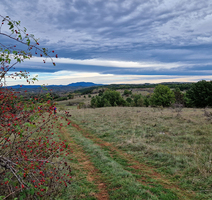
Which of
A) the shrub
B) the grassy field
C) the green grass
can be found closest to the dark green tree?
the shrub

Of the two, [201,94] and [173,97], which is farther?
[173,97]

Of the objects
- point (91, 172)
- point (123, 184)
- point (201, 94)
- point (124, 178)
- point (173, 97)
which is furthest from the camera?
point (173, 97)

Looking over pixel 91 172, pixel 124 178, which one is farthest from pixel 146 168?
pixel 91 172

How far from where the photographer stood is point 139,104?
64.8m

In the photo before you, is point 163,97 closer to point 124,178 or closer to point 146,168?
point 146,168

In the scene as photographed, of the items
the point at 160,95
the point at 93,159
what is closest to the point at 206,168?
the point at 93,159

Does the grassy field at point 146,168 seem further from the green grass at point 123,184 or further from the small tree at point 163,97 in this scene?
the small tree at point 163,97

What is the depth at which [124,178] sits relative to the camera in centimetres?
660

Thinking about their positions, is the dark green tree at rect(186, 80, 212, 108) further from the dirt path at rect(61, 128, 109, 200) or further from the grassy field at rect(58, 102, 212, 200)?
the dirt path at rect(61, 128, 109, 200)

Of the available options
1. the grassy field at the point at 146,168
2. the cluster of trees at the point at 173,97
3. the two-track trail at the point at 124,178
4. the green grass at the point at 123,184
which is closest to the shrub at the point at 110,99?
the cluster of trees at the point at 173,97

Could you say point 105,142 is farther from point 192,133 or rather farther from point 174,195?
point 174,195

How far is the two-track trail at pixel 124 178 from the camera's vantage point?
5512 mm

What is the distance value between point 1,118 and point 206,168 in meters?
7.74

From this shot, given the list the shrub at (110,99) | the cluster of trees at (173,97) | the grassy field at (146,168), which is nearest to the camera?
the grassy field at (146,168)
